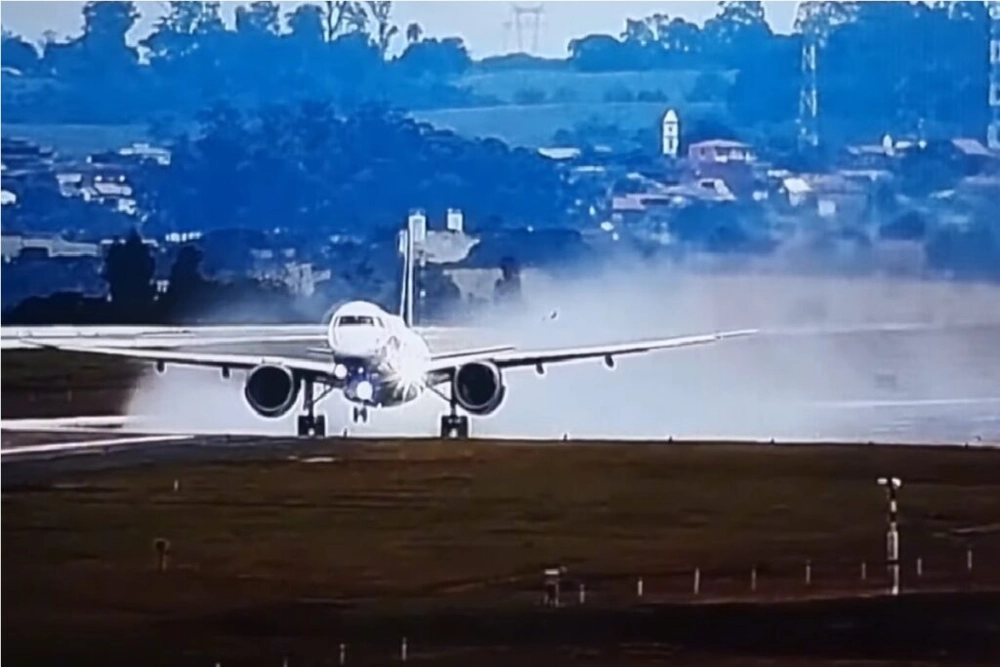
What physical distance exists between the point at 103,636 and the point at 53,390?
42 centimetres

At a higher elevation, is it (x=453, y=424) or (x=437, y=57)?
(x=437, y=57)

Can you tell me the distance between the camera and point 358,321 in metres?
3.12

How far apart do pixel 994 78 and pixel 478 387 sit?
39.1 inches

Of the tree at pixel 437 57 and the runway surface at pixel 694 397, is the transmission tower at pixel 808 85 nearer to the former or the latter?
the runway surface at pixel 694 397

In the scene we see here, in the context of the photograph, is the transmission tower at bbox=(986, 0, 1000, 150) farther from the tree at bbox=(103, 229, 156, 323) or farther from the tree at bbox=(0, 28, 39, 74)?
the tree at bbox=(0, 28, 39, 74)

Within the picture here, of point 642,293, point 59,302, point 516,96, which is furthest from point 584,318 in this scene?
point 59,302

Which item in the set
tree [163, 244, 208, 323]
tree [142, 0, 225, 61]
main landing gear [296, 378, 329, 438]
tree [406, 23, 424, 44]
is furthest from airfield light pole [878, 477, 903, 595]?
tree [142, 0, 225, 61]

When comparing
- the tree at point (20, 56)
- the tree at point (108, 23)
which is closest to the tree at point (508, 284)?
the tree at point (108, 23)

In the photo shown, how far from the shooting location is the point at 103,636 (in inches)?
124

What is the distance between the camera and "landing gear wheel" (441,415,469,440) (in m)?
3.13

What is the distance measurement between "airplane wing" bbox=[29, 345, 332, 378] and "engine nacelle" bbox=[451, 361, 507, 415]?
227 millimetres

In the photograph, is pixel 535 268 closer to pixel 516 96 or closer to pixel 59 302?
pixel 516 96

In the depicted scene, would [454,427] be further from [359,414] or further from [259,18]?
[259,18]

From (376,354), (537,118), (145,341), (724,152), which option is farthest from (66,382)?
(724,152)
